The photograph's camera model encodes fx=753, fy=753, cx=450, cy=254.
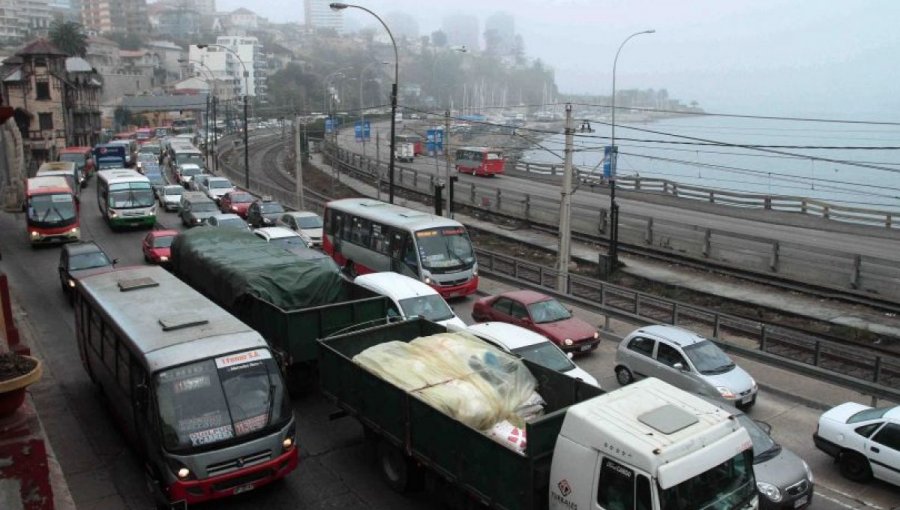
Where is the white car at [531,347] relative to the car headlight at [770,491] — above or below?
above

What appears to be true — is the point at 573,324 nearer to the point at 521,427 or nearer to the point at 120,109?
the point at 521,427

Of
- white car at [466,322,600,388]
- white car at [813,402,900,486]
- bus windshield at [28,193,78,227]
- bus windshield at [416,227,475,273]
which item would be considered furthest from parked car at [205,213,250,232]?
white car at [813,402,900,486]

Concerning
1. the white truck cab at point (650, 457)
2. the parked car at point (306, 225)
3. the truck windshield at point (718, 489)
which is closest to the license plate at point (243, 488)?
the white truck cab at point (650, 457)

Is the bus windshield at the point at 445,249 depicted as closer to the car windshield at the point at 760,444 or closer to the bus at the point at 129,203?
the car windshield at the point at 760,444

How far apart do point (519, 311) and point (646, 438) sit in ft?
35.8

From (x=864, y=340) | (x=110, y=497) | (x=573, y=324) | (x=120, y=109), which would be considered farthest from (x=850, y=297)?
(x=120, y=109)

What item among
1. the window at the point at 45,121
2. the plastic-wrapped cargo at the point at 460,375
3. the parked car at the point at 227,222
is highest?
the window at the point at 45,121

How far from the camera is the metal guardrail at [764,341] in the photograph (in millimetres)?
15539

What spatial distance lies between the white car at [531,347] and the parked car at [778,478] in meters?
3.71

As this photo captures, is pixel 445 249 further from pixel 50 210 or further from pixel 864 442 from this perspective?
pixel 50 210

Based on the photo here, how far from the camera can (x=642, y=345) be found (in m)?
15.7

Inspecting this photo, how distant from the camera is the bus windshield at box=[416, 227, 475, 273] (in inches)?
877

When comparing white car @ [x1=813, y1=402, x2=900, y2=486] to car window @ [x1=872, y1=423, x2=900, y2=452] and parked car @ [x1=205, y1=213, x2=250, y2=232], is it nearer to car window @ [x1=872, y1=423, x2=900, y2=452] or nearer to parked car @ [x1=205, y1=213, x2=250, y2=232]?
car window @ [x1=872, y1=423, x2=900, y2=452]

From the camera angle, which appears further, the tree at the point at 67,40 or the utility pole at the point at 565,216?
the tree at the point at 67,40
